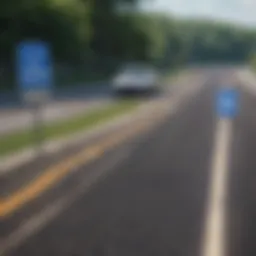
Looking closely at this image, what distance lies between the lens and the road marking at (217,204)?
288 inches

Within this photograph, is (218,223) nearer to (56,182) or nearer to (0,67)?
(56,182)

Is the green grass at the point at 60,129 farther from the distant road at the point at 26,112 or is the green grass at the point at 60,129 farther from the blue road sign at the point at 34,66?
the blue road sign at the point at 34,66

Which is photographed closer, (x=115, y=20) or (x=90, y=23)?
(x=90, y=23)

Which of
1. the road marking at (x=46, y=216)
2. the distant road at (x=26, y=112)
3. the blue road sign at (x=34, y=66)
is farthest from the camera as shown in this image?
the distant road at (x=26, y=112)

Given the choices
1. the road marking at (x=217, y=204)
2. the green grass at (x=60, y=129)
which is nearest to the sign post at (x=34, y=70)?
the green grass at (x=60, y=129)

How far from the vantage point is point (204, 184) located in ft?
36.5

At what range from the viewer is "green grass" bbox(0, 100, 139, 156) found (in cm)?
1638

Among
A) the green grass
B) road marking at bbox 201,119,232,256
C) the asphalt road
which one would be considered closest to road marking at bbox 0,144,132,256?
the asphalt road

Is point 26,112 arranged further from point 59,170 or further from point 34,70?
point 59,170

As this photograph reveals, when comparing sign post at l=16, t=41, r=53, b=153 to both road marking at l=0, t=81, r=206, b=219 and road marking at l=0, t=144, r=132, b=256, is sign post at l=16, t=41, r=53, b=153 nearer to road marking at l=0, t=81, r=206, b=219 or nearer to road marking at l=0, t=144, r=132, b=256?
road marking at l=0, t=81, r=206, b=219

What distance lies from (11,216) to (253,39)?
153 ft

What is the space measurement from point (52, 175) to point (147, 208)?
3.15 meters

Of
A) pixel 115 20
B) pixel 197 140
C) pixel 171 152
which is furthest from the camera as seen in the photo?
pixel 115 20

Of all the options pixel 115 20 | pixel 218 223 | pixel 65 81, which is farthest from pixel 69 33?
pixel 218 223
